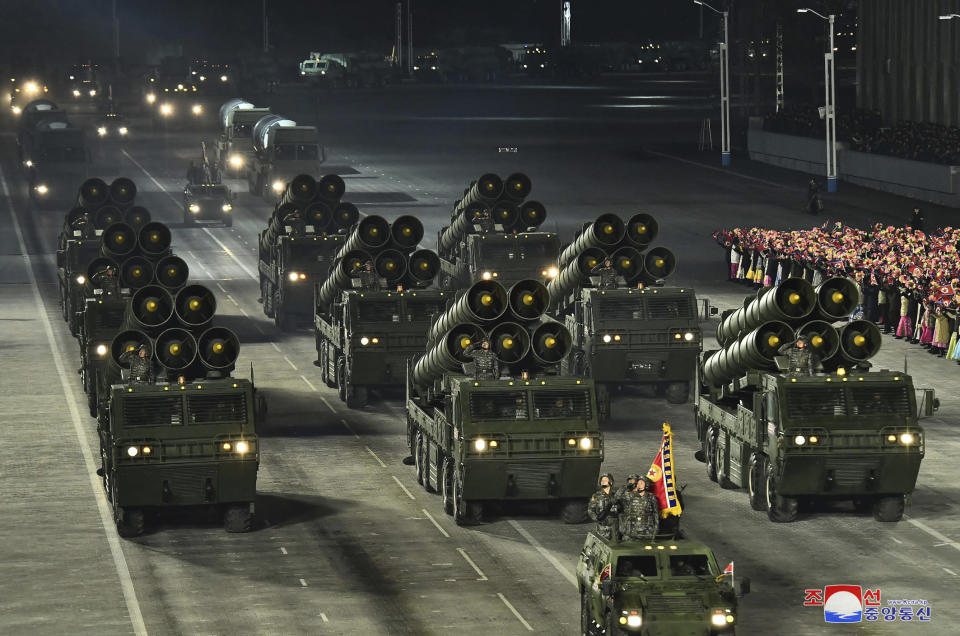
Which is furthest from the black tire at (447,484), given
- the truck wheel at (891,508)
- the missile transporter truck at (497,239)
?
the missile transporter truck at (497,239)

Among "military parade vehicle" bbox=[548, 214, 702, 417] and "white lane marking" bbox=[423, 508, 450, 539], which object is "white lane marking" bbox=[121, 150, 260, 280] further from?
"white lane marking" bbox=[423, 508, 450, 539]

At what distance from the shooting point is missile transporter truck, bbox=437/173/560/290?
2232 inches

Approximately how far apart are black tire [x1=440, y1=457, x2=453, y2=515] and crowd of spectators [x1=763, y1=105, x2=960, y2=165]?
5534cm

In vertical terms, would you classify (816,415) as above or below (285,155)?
below

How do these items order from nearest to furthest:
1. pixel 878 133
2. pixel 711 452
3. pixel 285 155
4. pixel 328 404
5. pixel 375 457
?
pixel 711 452 < pixel 375 457 < pixel 328 404 < pixel 285 155 < pixel 878 133

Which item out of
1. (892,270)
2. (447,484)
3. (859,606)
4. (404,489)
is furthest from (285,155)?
(859,606)

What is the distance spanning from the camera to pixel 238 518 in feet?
109

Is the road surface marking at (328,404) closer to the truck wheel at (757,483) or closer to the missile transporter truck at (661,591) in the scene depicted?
the truck wheel at (757,483)

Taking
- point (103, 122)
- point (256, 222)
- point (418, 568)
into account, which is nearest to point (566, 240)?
point (256, 222)

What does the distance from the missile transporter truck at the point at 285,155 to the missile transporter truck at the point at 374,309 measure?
40.8m

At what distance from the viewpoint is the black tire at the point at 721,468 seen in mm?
36406

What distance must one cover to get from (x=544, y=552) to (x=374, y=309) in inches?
566

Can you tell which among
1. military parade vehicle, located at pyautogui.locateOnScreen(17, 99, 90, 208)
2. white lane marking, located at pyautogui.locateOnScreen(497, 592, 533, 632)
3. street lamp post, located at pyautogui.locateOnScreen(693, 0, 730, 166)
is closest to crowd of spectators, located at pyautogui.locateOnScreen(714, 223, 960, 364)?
white lane marking, located at pyautogui.locateOnScreen(497, 592, 533, 632)

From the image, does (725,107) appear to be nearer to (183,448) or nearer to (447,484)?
(447,484)
